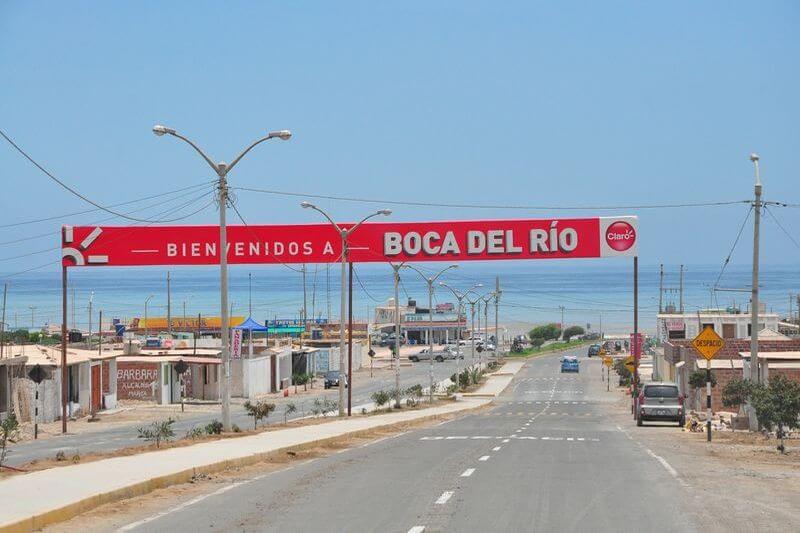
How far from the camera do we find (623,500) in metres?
15.1

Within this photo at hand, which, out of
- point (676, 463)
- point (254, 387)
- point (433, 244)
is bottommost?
point (254, 387)

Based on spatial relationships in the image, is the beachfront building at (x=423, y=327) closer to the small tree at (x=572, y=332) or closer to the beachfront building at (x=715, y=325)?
the small tree at (x=572, y=332)

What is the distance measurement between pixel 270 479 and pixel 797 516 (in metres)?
8.40

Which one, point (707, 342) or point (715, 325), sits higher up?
point (707, 342)

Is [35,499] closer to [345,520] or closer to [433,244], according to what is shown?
[345,520]

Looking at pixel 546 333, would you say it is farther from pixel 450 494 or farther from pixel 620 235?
pixel 450 494

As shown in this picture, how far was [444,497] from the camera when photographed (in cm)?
1512

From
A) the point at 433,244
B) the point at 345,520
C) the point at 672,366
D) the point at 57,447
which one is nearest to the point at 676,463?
the point at 345,520

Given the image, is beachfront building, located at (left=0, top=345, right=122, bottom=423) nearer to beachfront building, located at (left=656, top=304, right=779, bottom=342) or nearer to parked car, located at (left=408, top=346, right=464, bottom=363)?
beachfront building, located at (left=656, top=304, right=779, bottom=342)

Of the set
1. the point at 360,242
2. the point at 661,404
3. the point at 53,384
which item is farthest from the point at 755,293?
the point at 53,384

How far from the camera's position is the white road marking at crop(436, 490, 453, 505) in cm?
1457

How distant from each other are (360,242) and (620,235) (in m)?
10.9

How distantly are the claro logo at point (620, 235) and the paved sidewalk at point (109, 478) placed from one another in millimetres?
21078

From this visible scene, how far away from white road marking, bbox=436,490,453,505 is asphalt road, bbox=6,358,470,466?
13.8 metres
